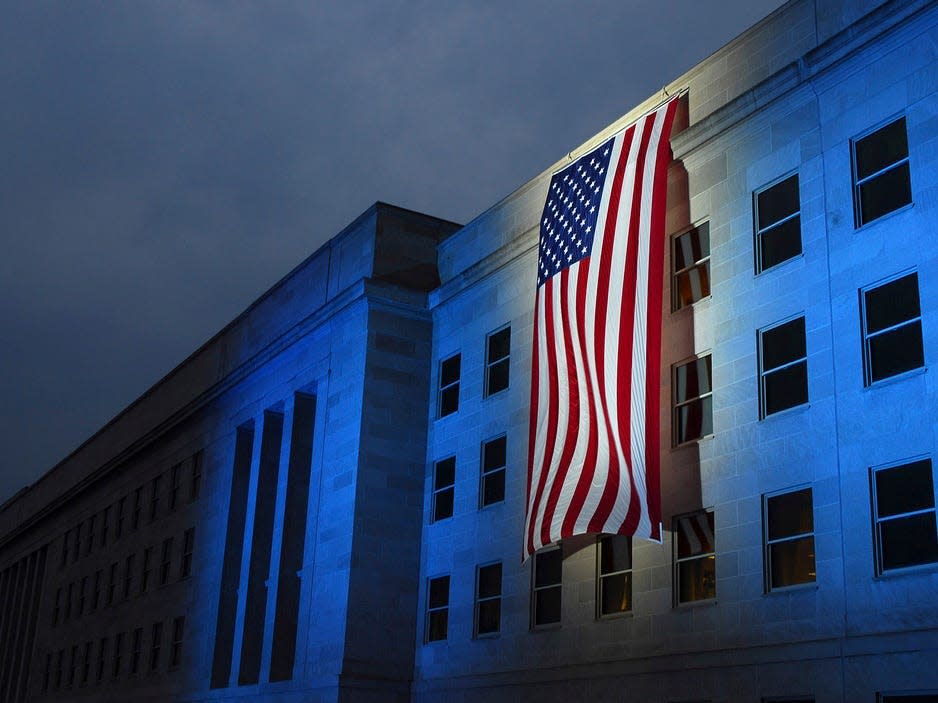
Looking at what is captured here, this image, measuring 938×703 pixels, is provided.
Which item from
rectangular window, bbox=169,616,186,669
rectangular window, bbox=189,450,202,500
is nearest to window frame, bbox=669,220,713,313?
rectangular window, bbox=169,616,186,669

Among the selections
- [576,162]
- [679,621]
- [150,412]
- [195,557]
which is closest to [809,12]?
[576,162]

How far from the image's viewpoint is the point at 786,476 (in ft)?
83.1

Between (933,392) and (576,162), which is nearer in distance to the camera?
(933,392)

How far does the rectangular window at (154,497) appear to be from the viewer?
5659 cm

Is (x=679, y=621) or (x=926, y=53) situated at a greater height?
(x=926, y=53)

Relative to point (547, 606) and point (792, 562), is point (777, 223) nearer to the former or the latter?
point (792, 562)

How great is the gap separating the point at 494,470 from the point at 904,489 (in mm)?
14052

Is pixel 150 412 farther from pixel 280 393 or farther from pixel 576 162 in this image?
pixel 576 162

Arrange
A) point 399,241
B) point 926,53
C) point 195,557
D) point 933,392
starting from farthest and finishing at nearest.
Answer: point 195,557 → point 399,241 → point 926,53 → point 933,392

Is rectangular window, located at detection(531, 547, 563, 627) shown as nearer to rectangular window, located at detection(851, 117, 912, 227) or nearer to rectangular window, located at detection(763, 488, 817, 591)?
rectangular window, located at detection(763, 488, 817, 591)

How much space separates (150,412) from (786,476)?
41.7 meters

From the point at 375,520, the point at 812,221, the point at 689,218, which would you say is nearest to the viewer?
the point at 812,221

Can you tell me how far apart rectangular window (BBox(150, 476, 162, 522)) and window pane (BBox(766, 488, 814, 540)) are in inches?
1436

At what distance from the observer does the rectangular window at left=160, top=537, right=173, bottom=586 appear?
2091 inches
